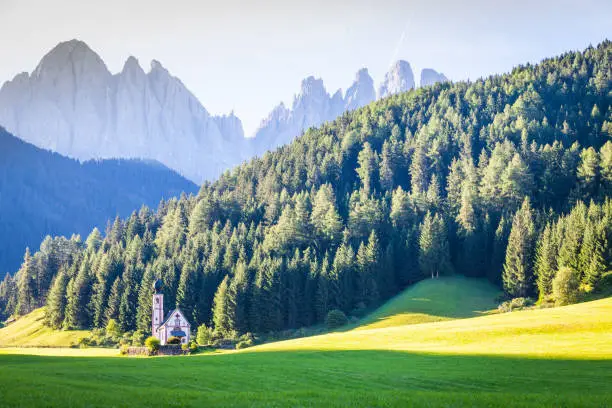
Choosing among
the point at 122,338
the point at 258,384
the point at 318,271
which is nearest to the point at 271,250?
the point at 318,271

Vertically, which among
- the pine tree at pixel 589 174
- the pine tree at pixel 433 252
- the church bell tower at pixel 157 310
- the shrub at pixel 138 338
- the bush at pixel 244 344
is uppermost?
the pine tree at pixel 589 174

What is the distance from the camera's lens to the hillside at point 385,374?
28.0 meters

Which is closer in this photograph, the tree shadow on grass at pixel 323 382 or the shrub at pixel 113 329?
the tree shadow on grass at pixel 323 382

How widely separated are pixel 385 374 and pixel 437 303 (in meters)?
67.0

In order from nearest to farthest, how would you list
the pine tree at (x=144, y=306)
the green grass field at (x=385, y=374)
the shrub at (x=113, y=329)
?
the green grass field at (x=385, y=374), the shrub at (x=113, y=329), the pine tree at (x=144, y=306)

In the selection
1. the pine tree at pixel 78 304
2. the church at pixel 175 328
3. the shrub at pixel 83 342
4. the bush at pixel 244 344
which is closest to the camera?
the bush at pixel 244 344

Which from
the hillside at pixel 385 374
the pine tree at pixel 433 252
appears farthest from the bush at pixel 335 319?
the hillside at pixel 385 374

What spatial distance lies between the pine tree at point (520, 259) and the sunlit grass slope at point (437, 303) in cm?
440

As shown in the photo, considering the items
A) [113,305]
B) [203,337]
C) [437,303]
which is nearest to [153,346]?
[203,337]

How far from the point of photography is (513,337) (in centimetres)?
5956

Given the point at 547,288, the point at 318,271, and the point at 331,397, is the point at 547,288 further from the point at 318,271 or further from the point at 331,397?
the point at 331,397

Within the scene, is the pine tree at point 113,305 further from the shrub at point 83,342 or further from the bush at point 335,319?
the bush at point 335,319

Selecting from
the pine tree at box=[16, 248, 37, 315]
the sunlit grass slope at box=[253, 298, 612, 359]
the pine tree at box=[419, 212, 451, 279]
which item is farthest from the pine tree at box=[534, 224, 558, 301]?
the pine tree at box=[16, 248, 37, 315]

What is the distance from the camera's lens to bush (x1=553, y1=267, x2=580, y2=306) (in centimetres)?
8969
